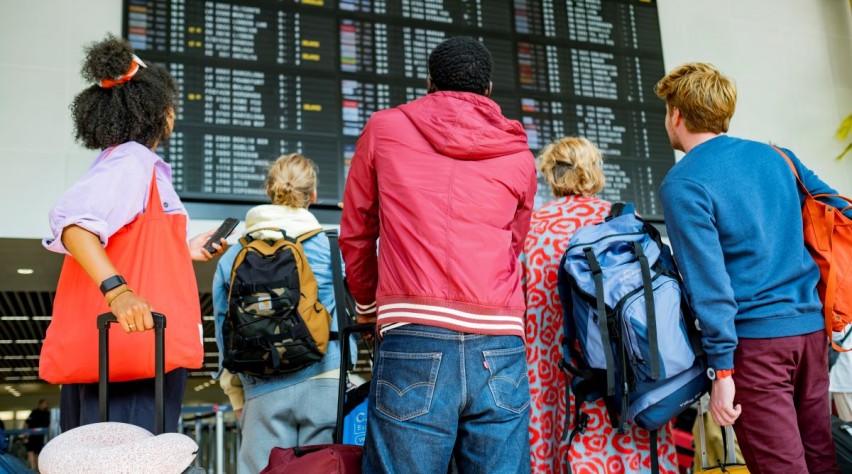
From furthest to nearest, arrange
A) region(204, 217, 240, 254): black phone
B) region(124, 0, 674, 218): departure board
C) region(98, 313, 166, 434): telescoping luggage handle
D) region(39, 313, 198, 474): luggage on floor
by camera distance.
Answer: region(124, 0, 674, 218): departure board, region(204, 217, 240, 254): black phone, region(98, 313, 166, 434): telescoping luggage handle, region(39, 313, 198, 474): luggage on floor

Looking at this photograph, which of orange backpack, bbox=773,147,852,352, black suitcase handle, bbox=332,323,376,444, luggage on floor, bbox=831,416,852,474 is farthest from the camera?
luggage on floor, bbox=831,416,852,474

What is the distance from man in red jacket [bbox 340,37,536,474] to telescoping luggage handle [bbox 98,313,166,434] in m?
0.48

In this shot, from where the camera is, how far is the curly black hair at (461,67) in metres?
2.03

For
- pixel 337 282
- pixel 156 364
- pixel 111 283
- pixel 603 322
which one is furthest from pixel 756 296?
pixel 111 283

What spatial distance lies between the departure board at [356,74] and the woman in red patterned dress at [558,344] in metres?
2.32

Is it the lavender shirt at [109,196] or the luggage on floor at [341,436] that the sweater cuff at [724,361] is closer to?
the luggage on floor at [341,436]

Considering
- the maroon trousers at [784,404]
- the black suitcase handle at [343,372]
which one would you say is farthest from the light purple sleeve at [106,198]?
the maroon trousers at [784,404]

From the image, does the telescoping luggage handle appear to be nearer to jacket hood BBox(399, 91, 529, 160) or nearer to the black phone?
the black phone

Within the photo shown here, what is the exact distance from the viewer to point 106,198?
2064mm

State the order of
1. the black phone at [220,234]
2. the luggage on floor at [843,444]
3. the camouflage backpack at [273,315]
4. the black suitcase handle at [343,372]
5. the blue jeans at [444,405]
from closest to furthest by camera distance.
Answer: the blue jeans at [444,405]
the black suitcase handle at [343,372]
the black phone at [220,234]
the luggage on floor at [843,444]
the camouflage backpack at [273,315]

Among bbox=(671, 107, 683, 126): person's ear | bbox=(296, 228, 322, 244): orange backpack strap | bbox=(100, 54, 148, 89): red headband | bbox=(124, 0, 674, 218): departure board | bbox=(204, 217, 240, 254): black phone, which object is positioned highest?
bbox=(124, 0, 674, 218): departure board

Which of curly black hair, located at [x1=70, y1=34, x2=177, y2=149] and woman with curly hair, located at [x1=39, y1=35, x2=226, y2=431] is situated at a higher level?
curly black hair, located at [x1=70, y1=34, x2=177, y2=149]

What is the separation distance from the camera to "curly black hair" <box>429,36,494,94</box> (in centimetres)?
203

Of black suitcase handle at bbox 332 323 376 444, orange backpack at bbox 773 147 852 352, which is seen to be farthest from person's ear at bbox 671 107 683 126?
black suitcase handle at bbox 332 323 376 444
